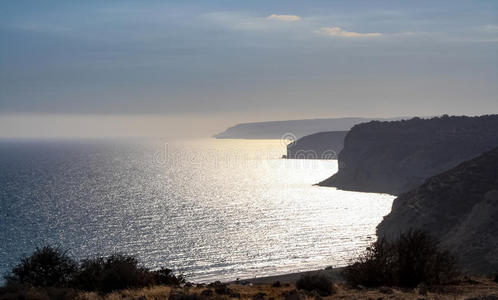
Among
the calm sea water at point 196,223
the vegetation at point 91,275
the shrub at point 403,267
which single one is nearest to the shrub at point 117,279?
the vegetation at point 91,275

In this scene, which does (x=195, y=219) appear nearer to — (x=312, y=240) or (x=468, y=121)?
(x=312, y=240)

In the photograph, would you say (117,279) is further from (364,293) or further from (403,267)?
(403,267)

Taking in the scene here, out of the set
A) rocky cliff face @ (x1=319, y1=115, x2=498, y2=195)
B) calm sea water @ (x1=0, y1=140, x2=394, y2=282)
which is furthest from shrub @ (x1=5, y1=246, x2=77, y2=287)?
rocky cliff face @ (x1=319, y1=115, x2=498, y2=195)

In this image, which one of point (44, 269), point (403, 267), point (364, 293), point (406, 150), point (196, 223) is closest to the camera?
point (364, 293)

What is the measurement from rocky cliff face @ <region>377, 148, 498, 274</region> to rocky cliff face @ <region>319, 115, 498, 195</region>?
5504cm

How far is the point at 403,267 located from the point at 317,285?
3.51m

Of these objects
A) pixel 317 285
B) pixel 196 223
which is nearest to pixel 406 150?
pixel 196 223

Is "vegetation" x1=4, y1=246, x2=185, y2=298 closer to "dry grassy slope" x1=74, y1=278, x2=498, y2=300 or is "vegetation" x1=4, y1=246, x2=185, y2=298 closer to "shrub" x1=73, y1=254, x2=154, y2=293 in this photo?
"shrub" x1=73, y1=254, x2=154, y2=293

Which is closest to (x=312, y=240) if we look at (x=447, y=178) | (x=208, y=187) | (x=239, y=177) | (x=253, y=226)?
(x=253, y=226)

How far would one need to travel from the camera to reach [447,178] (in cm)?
7806

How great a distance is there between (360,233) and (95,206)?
5555 cm

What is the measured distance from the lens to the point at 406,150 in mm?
153875

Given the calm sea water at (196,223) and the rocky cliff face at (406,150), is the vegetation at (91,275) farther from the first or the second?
the rocky cliff face at (406,150)

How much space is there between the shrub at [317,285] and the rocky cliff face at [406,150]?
120m
